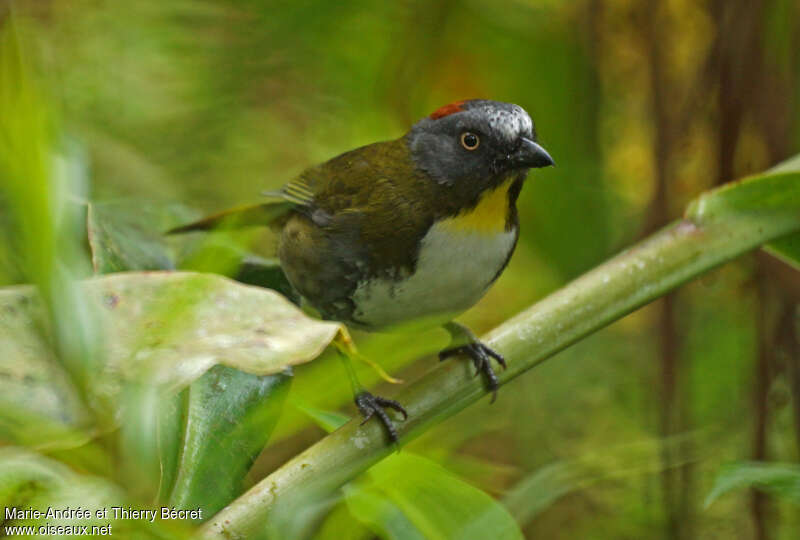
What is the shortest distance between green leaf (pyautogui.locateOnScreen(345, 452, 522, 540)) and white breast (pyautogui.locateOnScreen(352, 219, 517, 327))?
93 centimetres

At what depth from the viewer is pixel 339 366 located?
92cm

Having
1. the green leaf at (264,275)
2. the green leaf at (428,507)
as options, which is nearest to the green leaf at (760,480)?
the green leaf at (428,507)

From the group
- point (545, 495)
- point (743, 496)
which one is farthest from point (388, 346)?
point (743, 496)

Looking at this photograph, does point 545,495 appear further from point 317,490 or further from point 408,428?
point 317,490

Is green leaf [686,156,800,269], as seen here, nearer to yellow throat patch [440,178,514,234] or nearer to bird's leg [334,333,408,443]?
yellow throat patch [440,178,514,234]

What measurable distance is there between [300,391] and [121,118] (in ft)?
7.94

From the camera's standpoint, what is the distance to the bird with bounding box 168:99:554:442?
211 centimetres

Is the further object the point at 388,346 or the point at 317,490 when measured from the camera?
the point at 317,490

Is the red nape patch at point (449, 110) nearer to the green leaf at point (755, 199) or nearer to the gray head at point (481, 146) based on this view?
the gray head at point (481, 146)

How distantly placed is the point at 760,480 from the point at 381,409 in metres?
0.57

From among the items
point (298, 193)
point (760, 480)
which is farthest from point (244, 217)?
point (760, 480)

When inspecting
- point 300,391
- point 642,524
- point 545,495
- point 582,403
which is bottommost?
point 642,524

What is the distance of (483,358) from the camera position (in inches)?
70.2

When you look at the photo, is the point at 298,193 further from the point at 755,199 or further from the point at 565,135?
the point at 755,199
